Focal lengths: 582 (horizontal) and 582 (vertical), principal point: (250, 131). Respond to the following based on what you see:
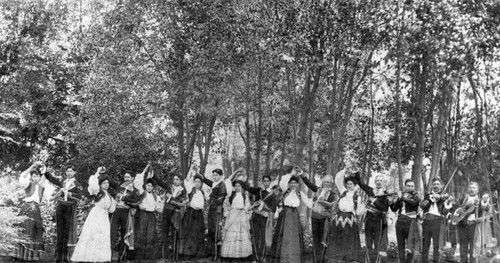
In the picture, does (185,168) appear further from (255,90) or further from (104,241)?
(104,241)

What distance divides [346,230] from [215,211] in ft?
8.52

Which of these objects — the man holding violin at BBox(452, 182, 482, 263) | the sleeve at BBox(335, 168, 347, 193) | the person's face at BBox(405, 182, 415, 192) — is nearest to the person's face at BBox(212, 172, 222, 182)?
the sleeve at BBox(335, 168, 347, 193)

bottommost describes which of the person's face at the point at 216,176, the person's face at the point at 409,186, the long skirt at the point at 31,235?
the long skirt at the point at 31,235

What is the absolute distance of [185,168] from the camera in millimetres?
13750

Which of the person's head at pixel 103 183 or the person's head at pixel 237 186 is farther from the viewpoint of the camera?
the person's head at pixel 237 186

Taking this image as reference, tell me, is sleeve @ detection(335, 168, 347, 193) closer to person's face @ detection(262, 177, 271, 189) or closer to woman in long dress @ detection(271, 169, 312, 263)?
woman in long dress @ detection(271, 169, 312, 263)

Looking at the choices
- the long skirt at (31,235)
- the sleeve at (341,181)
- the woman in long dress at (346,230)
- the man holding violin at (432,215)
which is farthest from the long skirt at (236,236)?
the long skirt at (31,235)

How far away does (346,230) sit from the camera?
367 inches

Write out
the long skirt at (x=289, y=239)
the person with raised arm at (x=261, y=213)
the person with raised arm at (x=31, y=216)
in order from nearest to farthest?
the long skirt at (x=289, y=239) → the person with raised arm at (x=31, y=216) → the person with raised arm at (x=261, y=213)

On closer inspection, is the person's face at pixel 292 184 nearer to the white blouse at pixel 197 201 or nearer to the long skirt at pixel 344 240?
the long skirt at pixel 344 240

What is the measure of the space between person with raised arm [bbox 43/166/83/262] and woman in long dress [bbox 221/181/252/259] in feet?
8.70

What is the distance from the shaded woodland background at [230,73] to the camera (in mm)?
9266

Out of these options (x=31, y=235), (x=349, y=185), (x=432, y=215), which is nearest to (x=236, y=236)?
(x=349, y=185)

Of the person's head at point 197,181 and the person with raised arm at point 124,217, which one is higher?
the person's head at point 197,181
